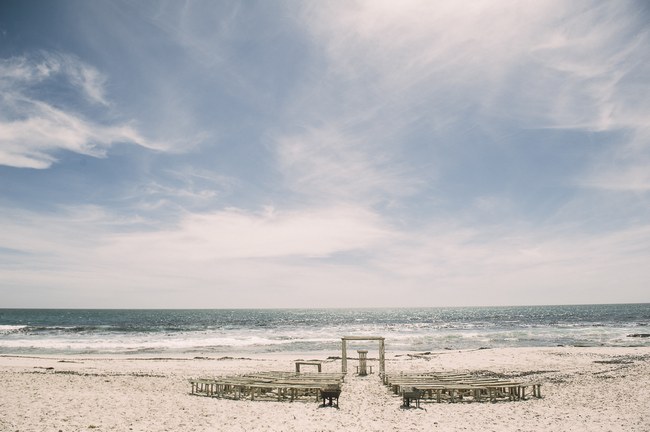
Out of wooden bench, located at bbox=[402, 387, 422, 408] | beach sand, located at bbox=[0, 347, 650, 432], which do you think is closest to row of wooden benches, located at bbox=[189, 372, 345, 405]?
beach sand, located at bbox=[0, 347, 650, 432]

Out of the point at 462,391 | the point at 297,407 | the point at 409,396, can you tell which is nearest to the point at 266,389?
the point at 297,407

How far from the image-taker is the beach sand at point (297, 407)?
37.5 ft

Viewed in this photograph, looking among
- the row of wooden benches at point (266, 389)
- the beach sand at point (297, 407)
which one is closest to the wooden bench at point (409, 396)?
the beach sand at point (297, 407)

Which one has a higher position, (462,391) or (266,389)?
(462,391)

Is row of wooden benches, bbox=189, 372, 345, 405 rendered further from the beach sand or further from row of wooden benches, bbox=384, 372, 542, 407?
row of wooden benches, bbox=384, 372, 542, 407

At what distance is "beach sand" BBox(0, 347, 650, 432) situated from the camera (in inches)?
450

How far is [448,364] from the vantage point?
1047 inches

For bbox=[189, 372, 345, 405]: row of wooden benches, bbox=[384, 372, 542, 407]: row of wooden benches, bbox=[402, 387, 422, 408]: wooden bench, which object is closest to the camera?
bbox=[402, 387, 422, 408]: wooden bench

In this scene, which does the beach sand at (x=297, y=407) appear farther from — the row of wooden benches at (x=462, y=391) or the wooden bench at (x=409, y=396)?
the row of wooden benches at (x=462, y=391)

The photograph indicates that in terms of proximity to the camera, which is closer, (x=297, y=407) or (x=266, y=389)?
(x=297, y=407)

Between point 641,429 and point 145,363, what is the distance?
26508mm

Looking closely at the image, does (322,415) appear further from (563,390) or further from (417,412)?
(563,390)

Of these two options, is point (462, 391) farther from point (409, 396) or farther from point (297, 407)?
point (297, 407)

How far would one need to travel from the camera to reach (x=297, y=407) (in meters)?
14.0
